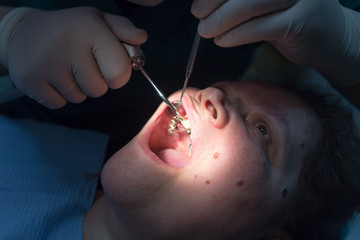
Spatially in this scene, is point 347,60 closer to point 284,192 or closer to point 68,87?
point 284,192

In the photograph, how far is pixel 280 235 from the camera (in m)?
1.26

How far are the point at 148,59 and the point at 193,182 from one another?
0.97 metres

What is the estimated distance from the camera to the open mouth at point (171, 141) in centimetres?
124

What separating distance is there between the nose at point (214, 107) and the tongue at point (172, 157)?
270 millimetres

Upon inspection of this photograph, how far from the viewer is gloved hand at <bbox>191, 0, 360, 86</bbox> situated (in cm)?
101

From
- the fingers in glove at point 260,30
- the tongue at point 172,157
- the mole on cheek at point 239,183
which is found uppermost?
the fingers in glove at point 260,30

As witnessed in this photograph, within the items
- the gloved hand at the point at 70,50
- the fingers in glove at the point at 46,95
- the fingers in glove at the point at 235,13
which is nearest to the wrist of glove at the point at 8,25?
the gloved hand at the point at 70,50

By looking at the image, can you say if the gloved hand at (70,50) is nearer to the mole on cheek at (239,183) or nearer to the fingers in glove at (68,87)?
the fingers in glove at (68,87)

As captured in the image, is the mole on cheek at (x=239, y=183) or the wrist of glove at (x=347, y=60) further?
the wrist of glove at (x=347, y=60)

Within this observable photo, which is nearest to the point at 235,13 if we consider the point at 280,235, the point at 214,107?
the point at 214,107

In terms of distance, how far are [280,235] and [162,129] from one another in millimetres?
743

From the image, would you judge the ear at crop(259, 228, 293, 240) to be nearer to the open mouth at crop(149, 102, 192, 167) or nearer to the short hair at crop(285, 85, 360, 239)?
the short hair at crop(285, 85, 360, 239)

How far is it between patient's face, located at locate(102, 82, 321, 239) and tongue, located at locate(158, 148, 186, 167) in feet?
0.48

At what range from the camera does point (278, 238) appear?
1.25 m
